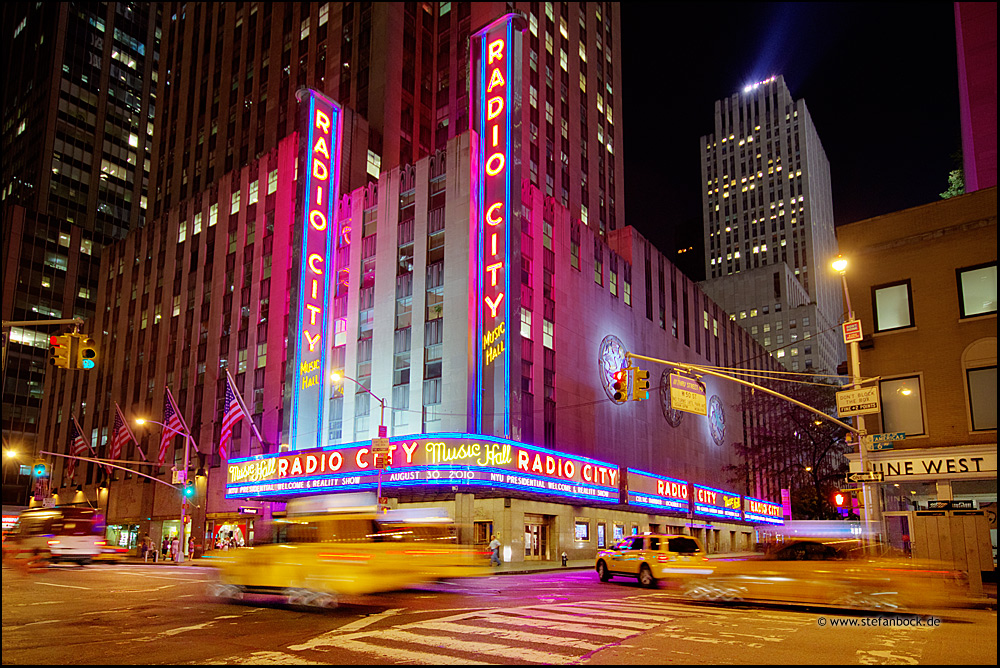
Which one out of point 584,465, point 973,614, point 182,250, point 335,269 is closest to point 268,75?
point 182,250

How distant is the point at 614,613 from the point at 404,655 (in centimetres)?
647

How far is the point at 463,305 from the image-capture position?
4394 cm

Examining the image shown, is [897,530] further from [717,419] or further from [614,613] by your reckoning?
[717,419]

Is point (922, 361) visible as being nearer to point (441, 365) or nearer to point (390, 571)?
point (390, 571)

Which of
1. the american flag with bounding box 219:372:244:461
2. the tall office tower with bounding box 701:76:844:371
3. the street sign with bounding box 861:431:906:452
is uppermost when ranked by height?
the tall office tower with bounding box 701:76:844:371

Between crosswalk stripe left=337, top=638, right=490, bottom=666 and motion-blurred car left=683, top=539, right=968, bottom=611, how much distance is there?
10.4 metres

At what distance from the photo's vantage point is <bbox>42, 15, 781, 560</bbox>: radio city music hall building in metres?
43.2

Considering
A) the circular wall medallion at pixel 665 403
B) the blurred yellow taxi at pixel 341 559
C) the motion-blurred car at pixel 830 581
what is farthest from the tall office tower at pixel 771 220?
the blurred yellow taxi at pixel 341 559

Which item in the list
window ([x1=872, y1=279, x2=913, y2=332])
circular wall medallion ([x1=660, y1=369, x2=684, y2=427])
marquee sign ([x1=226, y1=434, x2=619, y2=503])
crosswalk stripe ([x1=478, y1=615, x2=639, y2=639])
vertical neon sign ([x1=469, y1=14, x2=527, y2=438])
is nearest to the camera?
crosswalk stripe ([x1=478, y1=615, x2=639, y2=639])

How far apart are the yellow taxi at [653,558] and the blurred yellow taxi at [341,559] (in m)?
6.63

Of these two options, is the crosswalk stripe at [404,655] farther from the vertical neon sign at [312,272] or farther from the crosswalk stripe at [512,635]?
the vertical neon sign at [312,272]

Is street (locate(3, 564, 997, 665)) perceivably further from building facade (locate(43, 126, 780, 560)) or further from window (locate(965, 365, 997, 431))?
building facade (locate(43, 126, 780, 560))

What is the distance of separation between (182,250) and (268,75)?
20.3m

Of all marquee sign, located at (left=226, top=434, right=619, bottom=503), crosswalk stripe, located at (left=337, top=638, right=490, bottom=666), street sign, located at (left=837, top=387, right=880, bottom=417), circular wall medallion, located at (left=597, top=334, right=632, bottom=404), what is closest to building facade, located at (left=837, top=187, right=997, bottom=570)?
street sign, located at (left=837, top=387, right=880, bottom=417)
